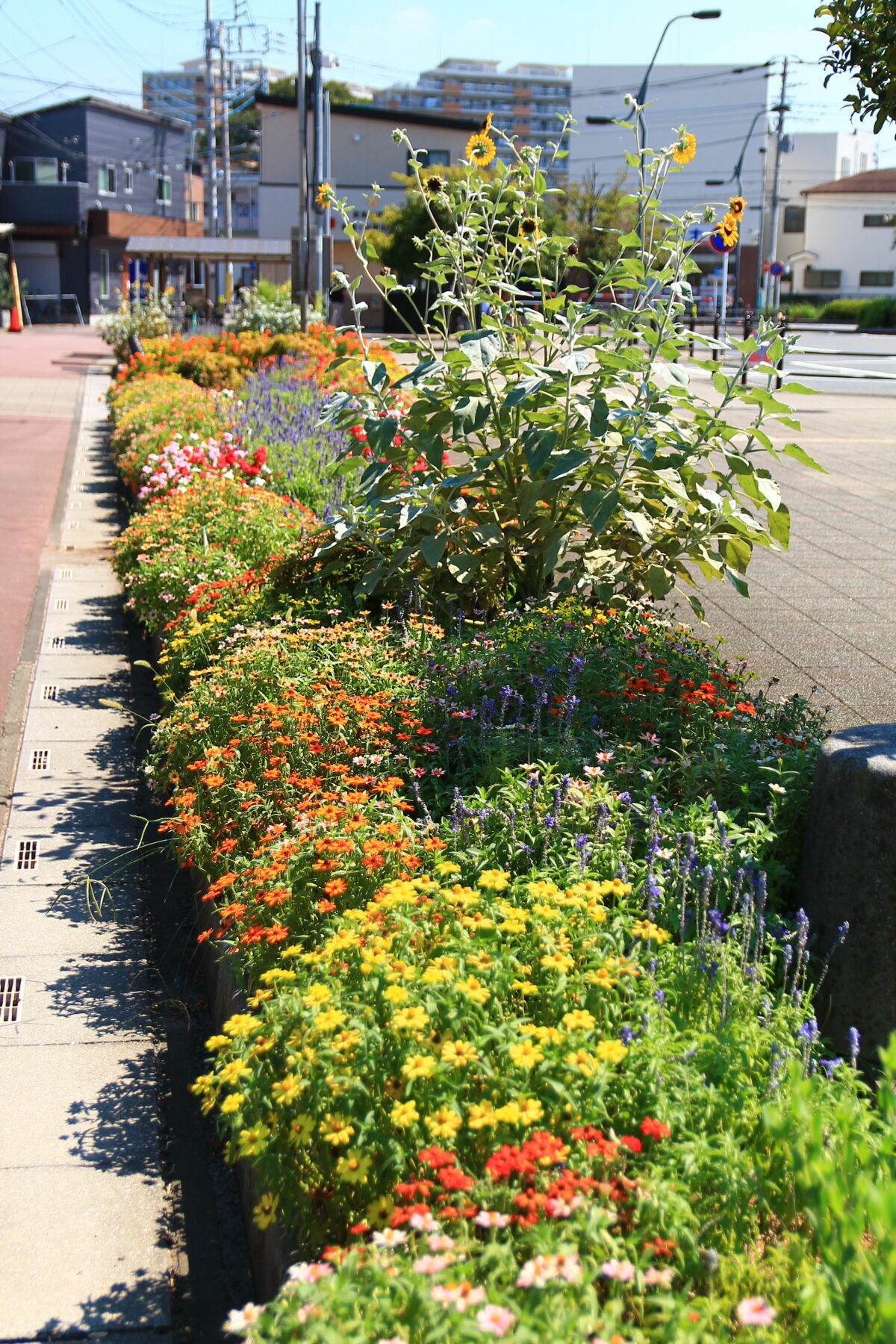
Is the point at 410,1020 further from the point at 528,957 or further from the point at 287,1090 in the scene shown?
the point at 528,957

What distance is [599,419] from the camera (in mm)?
4781

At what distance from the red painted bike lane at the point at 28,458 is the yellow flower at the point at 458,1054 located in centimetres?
469

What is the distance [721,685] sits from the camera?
4.61 m

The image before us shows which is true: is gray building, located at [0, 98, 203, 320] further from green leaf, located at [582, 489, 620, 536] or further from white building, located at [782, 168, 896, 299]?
green leaf, located at [582, 489, 620, 536]

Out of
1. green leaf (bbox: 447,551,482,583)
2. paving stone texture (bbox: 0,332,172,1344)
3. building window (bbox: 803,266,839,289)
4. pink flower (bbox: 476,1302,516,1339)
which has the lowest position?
paving stone texture (bbox: 0,332,172,1344)

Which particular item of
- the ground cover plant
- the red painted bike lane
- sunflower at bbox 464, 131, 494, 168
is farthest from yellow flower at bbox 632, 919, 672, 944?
the red painted bike lane

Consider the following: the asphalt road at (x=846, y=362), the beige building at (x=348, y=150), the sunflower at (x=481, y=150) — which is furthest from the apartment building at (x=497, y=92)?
the sunflower at (x=481, y=150)

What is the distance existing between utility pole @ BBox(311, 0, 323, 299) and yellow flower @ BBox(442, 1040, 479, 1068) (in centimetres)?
1984

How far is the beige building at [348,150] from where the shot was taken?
5534 centimetres

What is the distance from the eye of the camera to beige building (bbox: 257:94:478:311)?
55.3 m

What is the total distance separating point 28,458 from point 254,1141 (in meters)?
14.6

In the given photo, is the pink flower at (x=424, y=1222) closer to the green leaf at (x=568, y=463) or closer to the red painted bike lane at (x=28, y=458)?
the green leaf at (x=568, y=463)

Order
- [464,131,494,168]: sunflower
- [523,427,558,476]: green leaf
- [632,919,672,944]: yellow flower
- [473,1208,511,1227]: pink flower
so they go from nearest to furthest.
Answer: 1. [473,1208,511,1227]: pink flower
2. [632,919,672,944]: yellow flower
3. [523,427,558,476]: green leaf
4. [464,131,494,168]: sunflower

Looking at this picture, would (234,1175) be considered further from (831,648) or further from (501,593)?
(831,648)
